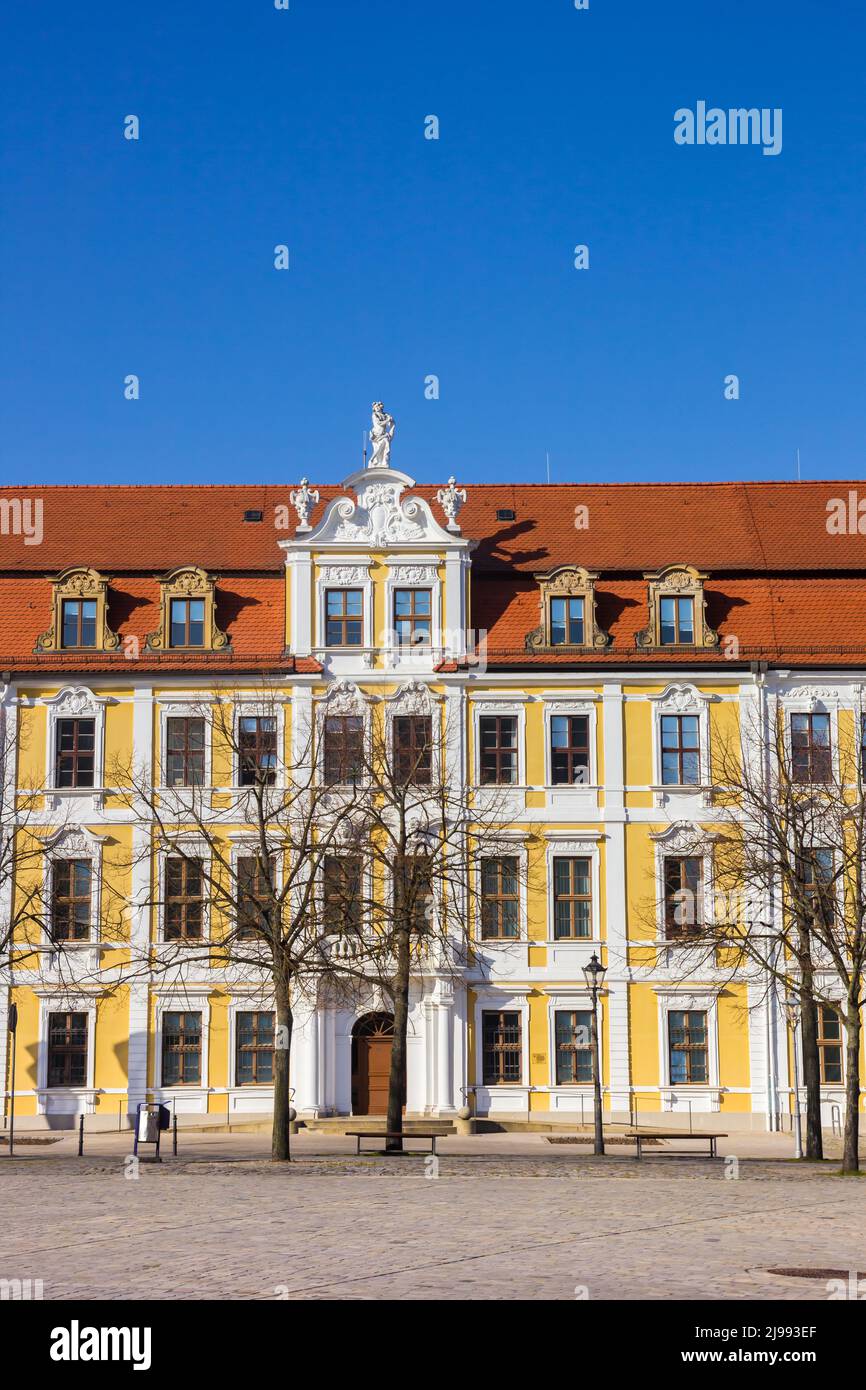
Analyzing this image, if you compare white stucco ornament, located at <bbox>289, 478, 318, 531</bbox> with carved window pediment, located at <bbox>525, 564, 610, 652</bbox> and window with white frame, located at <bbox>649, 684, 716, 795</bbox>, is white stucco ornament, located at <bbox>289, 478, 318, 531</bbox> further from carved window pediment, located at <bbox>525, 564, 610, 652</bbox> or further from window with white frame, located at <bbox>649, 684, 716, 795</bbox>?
window with white frame, located at <bbox>649, 684, 716, 795</bbox>

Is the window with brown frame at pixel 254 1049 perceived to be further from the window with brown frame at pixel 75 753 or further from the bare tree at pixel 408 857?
the window with brown frame at pixel 75 753

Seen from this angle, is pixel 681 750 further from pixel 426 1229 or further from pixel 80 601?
pixel 426 1229

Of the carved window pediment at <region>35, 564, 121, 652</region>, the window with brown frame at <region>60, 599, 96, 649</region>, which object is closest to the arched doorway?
the carved window pediment at <region>35, 564, 121, 652</region>

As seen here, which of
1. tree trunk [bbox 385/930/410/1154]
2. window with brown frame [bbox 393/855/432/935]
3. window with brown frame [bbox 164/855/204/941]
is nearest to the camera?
tree trunk [bbox 385/930/410/1154]

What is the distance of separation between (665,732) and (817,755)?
14.6 ft

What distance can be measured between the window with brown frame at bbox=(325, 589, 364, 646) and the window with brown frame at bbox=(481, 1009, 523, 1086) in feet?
36.3

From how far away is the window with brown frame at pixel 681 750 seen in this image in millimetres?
49000

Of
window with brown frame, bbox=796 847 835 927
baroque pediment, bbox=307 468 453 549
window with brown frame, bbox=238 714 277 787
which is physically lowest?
window with brown frame, bbox=796 847 835 927

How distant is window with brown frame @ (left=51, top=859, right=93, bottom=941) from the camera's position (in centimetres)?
4809

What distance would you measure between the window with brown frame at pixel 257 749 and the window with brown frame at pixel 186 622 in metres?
3.18

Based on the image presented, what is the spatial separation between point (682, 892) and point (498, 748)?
20.9 feet

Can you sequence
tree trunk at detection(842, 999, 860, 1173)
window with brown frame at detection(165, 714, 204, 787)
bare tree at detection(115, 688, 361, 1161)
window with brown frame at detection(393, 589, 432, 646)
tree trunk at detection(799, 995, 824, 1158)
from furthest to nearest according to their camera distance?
window with brown frame at detection(393, 589, 432, 646)
window with brown frame at detection(165, 714, 204, 787)
bare tree at detection(115, 688, 361, 1161)
tree trunk at detection(799, 995, 824, 1158)
tree trunk at detection(842, 999, 860, 1173)

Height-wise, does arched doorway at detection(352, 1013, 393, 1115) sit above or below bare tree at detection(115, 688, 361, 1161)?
below
